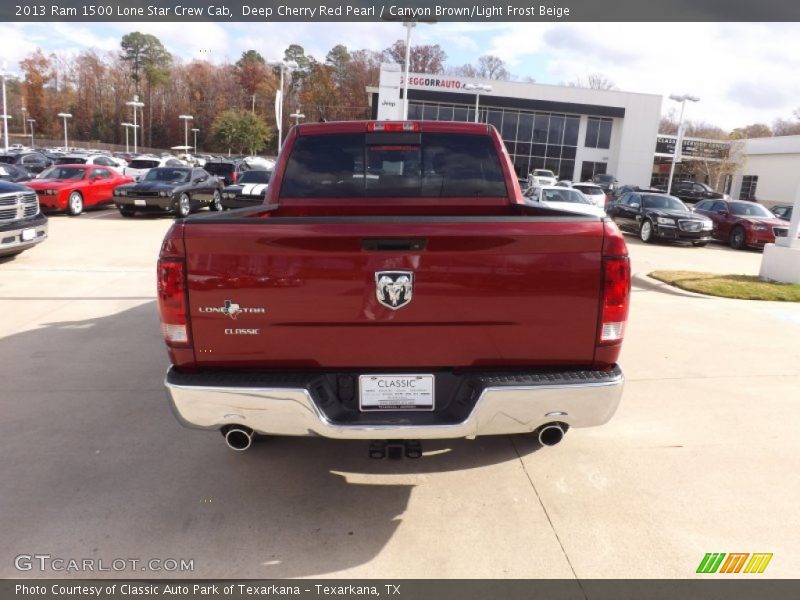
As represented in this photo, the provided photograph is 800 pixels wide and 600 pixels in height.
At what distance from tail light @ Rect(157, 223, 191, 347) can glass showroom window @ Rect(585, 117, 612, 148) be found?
183 ft

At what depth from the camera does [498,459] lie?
151 inches

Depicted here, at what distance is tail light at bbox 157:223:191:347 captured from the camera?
8.85ft

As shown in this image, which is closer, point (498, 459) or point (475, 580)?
point (475, 580)

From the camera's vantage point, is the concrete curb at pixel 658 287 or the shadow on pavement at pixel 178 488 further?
the concrete curb at pixel 658 287

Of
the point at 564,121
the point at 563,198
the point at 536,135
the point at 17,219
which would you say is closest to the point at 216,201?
the point at 17,219

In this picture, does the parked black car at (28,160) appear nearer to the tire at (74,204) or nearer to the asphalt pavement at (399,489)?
the tire at (74,204)

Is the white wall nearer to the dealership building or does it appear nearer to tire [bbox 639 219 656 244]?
the dealership building

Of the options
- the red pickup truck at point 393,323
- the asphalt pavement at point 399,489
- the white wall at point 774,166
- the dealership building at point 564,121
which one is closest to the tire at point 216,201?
the asphalt pavement at point 399,489

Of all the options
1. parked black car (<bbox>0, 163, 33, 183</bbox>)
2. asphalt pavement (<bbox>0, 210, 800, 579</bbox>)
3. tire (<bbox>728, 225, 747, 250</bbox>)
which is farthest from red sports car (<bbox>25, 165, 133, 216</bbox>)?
tire (<bbox>728, 225, 747, 250</bbox>)

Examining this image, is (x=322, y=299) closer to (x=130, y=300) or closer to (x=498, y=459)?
(x=498, y=459)

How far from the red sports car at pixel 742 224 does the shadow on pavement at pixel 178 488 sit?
16676 millimetres

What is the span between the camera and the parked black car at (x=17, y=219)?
30.0 feet

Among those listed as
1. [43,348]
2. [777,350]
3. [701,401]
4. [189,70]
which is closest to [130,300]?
[43,348]
